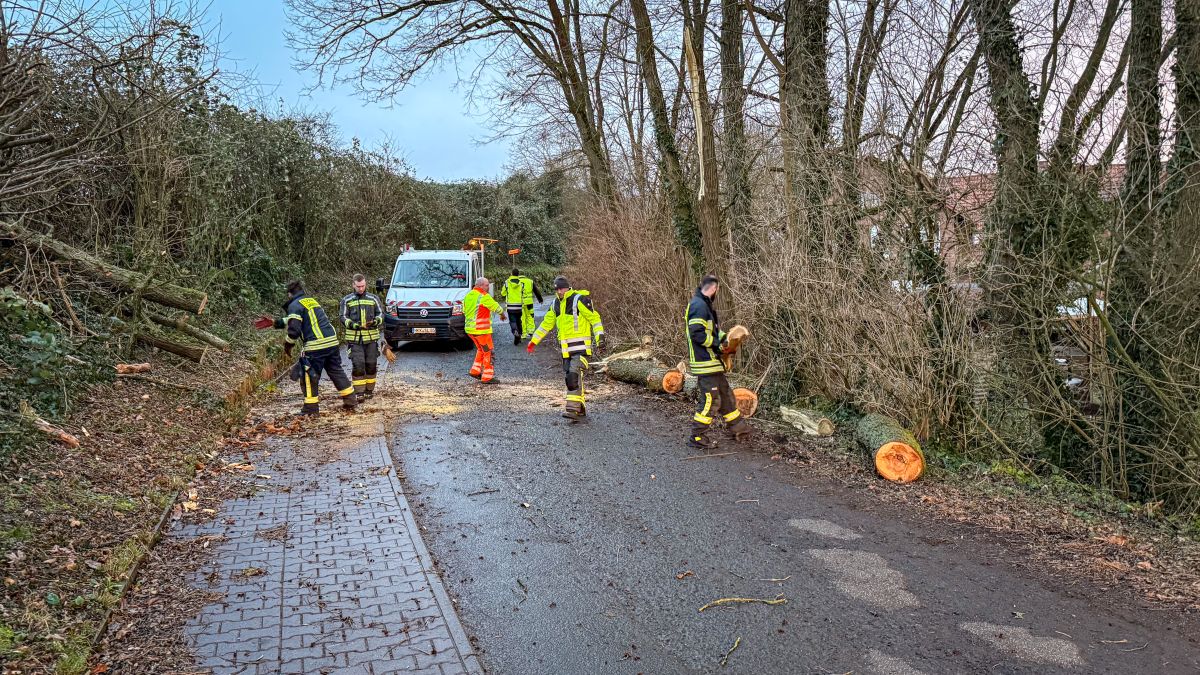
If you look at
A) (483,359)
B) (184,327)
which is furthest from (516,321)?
(184,327)

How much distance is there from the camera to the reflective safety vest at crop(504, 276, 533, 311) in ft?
55.7

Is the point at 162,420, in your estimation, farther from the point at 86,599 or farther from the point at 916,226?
the point at 916,226

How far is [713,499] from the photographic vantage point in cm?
Result: 696

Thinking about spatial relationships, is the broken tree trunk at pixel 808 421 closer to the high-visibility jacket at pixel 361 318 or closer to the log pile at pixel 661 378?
the log pile at pixel 661 378

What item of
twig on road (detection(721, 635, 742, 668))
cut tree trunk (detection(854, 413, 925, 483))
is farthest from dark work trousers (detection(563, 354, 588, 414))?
twig on road (detection(721, 635, 742, 668))

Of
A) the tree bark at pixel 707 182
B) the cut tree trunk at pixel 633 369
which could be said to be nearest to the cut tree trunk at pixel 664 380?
the cut tree trunk at pixel 633 369

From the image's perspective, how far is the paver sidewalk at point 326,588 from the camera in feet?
13.5

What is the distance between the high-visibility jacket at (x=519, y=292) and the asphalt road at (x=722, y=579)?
8481 millimetres

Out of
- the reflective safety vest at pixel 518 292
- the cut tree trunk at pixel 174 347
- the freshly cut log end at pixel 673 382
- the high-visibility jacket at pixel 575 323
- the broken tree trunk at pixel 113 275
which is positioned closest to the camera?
the broken tree trunk at pixel 113 275

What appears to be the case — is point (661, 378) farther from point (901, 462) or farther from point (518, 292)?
point (518, 292)

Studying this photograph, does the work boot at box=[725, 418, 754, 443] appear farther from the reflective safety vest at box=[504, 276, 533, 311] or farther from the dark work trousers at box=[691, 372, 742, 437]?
the reflective safety vest at box=[504, 276, 533, 311]

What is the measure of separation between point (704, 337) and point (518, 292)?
10.4 m

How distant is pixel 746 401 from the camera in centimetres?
1012

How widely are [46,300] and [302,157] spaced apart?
44.8 ft
